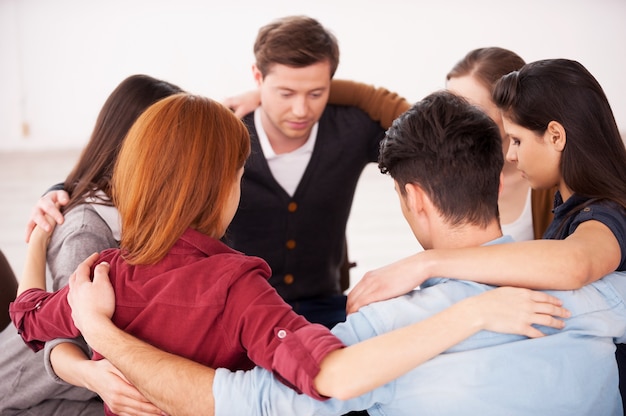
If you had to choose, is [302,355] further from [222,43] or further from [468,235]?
[222,43]

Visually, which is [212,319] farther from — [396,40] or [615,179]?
[396,40]

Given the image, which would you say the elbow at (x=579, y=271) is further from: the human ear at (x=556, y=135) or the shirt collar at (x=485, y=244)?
the human ear at (x=556, y=135)

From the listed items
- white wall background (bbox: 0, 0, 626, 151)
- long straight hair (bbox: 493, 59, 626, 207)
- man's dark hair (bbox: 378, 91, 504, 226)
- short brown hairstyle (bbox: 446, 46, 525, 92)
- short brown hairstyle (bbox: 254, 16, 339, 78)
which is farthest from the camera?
white wall background (bbox: 0, 0, 626, 151)

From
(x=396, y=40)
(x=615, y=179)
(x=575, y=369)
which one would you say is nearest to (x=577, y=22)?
(x=396, y=40)

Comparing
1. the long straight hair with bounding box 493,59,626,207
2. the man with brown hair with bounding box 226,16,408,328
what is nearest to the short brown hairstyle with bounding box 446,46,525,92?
the man with brown hair with bounding box 226,16,408,328

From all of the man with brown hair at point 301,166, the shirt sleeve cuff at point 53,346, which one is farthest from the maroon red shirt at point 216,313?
the man with brown hair at point 301,166

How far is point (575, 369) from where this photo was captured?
129 cm

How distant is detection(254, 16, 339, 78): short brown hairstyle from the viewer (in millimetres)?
2395

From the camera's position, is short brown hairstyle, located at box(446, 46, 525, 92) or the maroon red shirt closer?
the maroon red shirt

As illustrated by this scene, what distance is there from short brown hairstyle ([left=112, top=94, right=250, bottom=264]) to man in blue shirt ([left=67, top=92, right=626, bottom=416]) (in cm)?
19

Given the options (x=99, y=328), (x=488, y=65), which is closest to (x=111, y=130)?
(x=99, y=328)

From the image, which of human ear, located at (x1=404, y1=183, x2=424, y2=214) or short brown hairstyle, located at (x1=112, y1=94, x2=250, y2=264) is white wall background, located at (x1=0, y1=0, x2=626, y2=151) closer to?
human ear, located at (x1=404, y1=183, x2=424, y2=214)

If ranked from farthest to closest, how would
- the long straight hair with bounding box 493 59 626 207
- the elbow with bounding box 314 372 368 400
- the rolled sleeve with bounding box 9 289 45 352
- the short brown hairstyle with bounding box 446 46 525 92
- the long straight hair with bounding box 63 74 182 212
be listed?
the short brown hairstyle with bounding box 446 46 525 92 < the long straight hair with bounding box 63 74 182 212 < the long straight hair with bounding box 493 59 626 207 < the rolled sleeve with bounding box 9 289 45 352 < the elbow with bounding box 314 372 368 400

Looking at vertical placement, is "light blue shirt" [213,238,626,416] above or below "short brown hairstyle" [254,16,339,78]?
below
